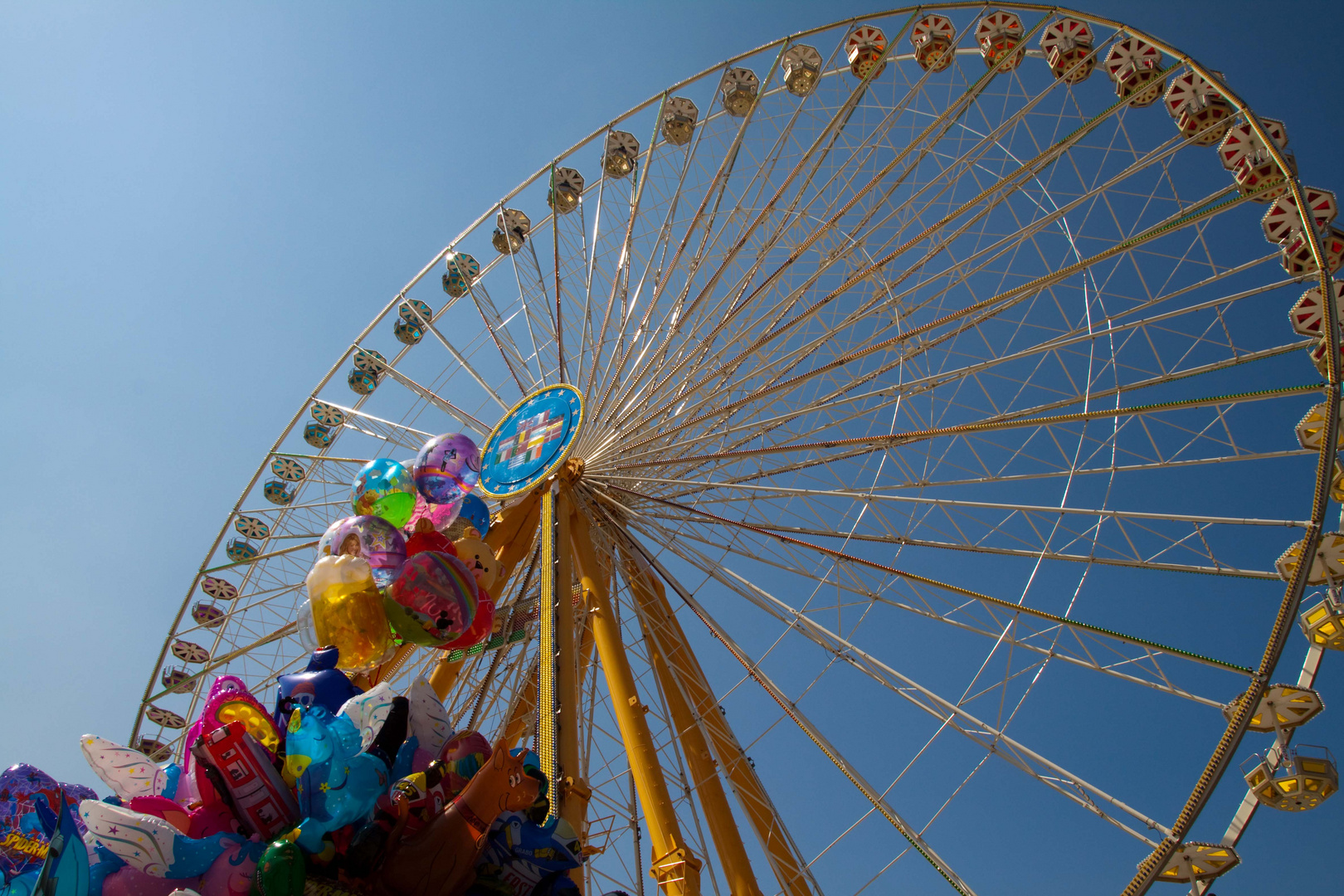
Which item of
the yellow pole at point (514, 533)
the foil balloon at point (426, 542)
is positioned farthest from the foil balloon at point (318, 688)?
the yellow pole at point (514, 533)

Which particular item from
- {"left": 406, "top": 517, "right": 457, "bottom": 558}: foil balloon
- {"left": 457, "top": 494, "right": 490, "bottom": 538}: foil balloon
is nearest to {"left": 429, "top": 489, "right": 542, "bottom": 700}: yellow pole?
{"left": 457, "top": 494, "right": 490, "bottom": 538}: foil balloon

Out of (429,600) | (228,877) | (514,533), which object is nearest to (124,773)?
(228,877)

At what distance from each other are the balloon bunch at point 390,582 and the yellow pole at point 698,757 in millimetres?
2376

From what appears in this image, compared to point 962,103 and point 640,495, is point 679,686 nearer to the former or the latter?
point 640,495

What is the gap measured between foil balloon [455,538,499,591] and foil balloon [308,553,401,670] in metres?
1.01

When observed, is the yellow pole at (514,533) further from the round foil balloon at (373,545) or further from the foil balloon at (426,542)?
the round foil balloon at (373,545)

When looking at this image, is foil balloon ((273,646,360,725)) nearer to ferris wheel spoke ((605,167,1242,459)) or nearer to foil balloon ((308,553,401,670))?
foil balloon ((308,553,401,670))

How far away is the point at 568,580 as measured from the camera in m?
9.03

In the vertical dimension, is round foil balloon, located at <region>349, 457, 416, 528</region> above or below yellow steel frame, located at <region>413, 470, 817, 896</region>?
above

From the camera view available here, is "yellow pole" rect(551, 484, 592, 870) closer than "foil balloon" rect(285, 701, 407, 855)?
No

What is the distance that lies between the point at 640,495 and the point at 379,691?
17.6ft

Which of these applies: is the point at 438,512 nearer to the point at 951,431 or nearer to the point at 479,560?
the point at 479,560

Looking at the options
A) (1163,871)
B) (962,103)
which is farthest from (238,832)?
(962,103)

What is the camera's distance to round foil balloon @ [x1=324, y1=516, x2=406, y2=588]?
7.44 metres
